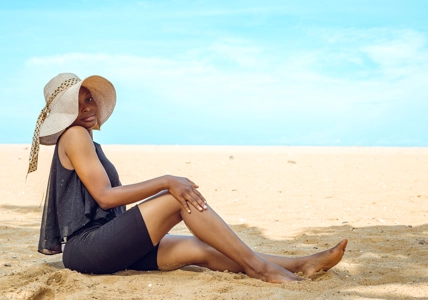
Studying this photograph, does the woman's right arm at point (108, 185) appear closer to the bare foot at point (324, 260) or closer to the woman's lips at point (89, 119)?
the woman's lips at point (89, 119)

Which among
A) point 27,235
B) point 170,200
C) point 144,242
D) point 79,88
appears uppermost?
point 79,88

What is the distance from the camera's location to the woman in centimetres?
337

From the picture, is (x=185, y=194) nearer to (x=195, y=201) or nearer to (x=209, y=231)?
(x=195, y=201)

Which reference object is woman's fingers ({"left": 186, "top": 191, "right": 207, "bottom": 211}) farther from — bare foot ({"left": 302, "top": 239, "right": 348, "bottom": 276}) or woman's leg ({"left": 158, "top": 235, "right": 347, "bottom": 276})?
bare foot ({"left": 302, "top": 239, "right": 348, "bottom": 276})

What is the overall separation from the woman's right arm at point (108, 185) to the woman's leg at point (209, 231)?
0.07 metres

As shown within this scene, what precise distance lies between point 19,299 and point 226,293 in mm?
1328

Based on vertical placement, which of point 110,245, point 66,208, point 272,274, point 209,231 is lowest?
point 272,274

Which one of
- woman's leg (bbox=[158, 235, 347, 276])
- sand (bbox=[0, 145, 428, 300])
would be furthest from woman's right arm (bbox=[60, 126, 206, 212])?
sand (bbox=[0, 145, 428, 300])

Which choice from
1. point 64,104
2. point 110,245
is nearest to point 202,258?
point 110,245

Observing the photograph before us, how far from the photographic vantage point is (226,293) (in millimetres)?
3135

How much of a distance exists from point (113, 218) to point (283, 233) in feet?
8.98

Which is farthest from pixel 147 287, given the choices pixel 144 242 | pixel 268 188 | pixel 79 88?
pixel 268 188

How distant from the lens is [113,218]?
3623 mm

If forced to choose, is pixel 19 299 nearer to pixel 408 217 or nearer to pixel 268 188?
pixel 408 217
